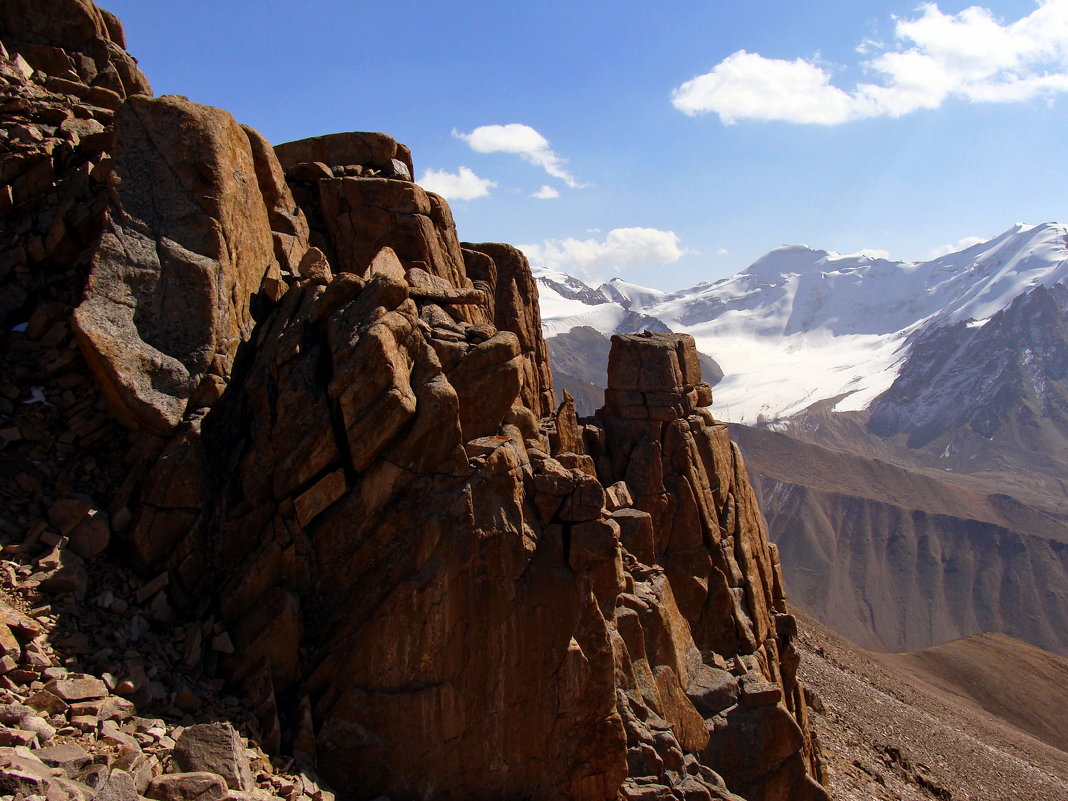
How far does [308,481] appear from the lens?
16.0 metres

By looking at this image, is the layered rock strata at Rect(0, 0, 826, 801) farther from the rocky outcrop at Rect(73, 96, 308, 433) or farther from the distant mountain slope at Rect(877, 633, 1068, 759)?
the distant mountain slope at Rect(877, 633, 1068, 759)

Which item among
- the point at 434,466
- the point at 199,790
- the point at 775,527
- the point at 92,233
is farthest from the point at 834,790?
the point at 775,527

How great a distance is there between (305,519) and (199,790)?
17.7 ft

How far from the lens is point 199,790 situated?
37.7 feet

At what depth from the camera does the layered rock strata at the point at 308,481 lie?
1511 centimetres

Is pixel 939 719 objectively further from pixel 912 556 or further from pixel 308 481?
pixel 912 556

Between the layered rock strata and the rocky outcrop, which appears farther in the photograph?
the rocky outcrop

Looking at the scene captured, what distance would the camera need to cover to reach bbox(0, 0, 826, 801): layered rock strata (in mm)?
15109

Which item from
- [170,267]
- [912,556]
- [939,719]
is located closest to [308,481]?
[170,267]

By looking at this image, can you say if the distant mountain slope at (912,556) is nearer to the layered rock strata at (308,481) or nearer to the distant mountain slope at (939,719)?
the distant mountain slope at (939,719)

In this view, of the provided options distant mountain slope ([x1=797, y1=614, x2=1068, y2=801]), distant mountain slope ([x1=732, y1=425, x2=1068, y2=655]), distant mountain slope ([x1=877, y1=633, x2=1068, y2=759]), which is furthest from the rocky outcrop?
distant mountain slope ([x1=732, y1=425, x2=1068, y2=655])

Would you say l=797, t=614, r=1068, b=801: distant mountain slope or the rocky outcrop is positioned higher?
the rocky outcrop

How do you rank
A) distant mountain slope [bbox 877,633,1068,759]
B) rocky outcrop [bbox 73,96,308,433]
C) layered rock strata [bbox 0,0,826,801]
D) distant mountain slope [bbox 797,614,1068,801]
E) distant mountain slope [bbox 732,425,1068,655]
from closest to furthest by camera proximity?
layered rock strata [bbox 0,0,826,801], rocky outcrop [bbox 73,96,308,433], distant mountain slope [bbox 797,614,1068,801], distant mountain slope [bbox 877,633,1068,759], distant mountain slope [bbox 732,425,1068,655]

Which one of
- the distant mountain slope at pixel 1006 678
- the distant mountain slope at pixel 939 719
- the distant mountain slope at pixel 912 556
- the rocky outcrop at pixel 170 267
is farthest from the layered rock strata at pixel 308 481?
the distant mountain slope at pixel 912 556
